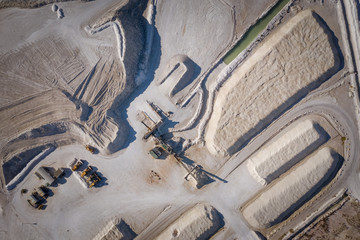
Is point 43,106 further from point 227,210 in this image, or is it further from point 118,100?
point 227,210

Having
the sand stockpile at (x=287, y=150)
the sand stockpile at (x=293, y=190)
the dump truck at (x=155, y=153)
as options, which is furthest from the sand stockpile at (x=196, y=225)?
the dump truck at (x=155, y=153)

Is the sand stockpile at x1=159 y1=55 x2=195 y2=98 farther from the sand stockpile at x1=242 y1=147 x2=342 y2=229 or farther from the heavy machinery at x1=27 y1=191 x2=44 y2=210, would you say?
the heavy machinery at x1=27 y1=191 x2=44 y2=210

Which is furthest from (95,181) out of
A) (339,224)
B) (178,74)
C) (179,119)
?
(339,224)

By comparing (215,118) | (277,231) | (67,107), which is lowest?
(277,231)

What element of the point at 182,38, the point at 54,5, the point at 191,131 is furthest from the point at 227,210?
the point at 54,5

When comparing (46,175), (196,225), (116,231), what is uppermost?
(46,175)

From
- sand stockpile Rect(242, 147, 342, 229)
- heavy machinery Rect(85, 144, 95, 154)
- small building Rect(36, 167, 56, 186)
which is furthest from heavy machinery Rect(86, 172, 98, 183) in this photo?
sand stockpile Rect(242, 147, 342, 229)

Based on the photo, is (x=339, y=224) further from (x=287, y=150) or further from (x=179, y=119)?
(x=179, y=119)
